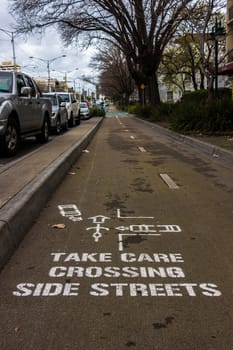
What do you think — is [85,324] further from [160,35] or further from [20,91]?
[160,35]

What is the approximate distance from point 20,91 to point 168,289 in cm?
920

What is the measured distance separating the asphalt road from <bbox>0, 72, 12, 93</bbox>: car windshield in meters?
4.80

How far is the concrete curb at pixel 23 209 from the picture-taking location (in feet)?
15.2

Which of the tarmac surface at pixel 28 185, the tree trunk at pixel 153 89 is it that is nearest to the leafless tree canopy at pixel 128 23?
the tree trunk at pixel 153 89

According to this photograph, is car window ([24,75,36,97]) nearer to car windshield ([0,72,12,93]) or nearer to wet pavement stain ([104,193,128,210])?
car windshield ([0,72,12,93])

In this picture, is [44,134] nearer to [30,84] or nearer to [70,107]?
[30,84]

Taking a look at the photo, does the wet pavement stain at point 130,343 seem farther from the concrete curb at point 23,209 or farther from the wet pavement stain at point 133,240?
the wet pavement stain at point 133,240

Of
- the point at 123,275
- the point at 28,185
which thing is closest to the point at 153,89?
the point at 28,185

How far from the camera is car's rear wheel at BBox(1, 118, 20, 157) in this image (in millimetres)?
10820

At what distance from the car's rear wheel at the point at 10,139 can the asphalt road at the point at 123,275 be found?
361cm

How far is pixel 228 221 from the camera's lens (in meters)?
5.91

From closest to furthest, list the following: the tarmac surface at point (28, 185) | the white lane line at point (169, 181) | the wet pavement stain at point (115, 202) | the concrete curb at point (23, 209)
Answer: the concrete curb at point (23, 209) < the tarmac surface at point (28, 185) < the wet pavement stain at point (115, 202) < the white lane line at point (169, 181)

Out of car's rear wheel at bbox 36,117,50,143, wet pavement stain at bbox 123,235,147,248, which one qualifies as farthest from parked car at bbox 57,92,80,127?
wet pavement stain at bbox 123,235,147,248

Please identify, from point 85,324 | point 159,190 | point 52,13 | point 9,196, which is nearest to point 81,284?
point 85,324
